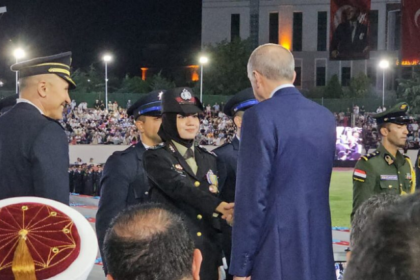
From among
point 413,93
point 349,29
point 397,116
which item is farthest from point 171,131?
point 413,93

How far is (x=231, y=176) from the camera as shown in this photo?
14.7 feet

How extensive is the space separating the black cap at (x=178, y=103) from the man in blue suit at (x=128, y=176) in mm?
606

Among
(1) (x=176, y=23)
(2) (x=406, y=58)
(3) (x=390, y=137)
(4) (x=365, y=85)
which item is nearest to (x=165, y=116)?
(3) (x=390, y=137)

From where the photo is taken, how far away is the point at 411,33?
1794 cm

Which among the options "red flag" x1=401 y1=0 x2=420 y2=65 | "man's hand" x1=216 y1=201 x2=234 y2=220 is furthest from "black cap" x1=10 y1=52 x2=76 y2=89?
"red flag" x1=401 y1=0 x2=420 y2=65

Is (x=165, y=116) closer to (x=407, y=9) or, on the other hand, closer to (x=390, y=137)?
(x=390, y=137)

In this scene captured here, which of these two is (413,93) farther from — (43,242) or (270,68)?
(43,242)

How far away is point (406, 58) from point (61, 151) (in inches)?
609

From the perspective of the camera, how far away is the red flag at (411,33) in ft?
58.5

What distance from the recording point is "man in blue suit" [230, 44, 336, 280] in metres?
3.11

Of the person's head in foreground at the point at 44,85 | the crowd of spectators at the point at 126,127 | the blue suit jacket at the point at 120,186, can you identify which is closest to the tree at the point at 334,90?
the crowd of spectators at the point at 126,127

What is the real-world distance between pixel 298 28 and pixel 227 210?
57669 millimetres

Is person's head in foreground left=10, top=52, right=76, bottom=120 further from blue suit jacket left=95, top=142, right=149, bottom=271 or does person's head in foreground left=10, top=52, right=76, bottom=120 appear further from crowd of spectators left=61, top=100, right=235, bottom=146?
crowd of spectators left=61, top=100, right=235, bottom=146

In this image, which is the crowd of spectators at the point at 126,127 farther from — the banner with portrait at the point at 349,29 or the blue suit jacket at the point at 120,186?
the blue suit jacket at the point at 120,186
